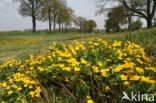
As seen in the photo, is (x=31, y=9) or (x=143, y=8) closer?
(x=143, y=8)

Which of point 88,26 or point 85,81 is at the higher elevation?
point 88,26

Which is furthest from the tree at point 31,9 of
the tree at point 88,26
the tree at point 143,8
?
the tree at point 88,26

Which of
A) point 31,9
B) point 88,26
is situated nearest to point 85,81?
point 31,9

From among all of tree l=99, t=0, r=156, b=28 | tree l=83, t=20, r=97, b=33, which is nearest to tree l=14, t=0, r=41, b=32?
tree l=99, t=0, r=156, b=28

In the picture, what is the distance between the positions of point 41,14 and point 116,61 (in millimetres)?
44232

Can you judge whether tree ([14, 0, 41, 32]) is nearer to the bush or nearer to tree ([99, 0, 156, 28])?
tree ([99, 0, 156, 28])

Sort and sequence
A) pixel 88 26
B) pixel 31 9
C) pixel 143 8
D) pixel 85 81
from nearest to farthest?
pixel 85 81
pixel 143 8
pixel 31 9
pixel 88 26

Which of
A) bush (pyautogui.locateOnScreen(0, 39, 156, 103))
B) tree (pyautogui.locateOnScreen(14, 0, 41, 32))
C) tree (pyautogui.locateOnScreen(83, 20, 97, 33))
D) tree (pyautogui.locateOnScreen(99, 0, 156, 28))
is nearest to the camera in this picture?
bush (pyautogui.locateOnScreen(0, 39, 156, 103))

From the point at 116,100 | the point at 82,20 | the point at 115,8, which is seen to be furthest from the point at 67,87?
the point at 82,20

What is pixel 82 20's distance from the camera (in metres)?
77.5

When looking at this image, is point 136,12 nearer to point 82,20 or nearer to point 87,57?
point 87,57

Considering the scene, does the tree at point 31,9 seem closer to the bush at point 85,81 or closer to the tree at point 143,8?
the tree at point 143,8

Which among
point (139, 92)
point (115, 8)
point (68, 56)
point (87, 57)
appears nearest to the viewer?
point (139, 92)

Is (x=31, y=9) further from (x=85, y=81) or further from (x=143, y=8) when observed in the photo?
(x=85, y=81)
